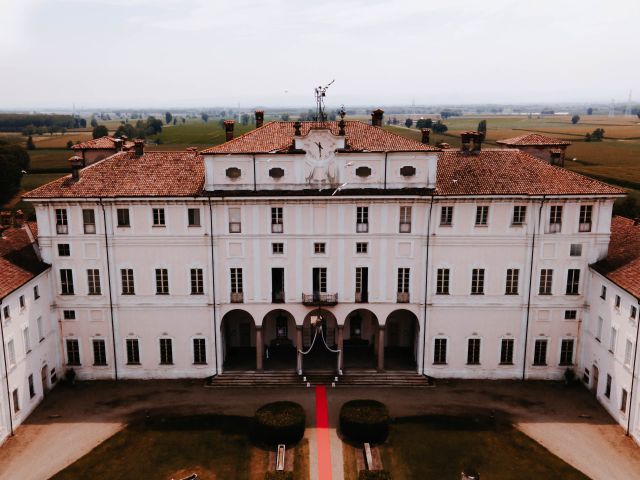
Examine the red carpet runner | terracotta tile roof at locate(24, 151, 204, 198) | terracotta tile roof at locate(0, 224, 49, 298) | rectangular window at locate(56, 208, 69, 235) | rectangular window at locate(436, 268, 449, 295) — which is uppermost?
terracotta tile roof at locate(24, 151, 204, 198)

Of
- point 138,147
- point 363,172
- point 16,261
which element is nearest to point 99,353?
point 16,261

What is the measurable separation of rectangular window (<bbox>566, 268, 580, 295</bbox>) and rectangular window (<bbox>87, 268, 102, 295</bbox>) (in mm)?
39181

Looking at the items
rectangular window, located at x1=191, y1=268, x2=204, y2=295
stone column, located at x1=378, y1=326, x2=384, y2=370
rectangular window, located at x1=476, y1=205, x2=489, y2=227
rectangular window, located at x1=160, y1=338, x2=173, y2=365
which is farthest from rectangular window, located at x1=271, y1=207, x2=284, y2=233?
rectangular window, located at x1=476, y1=205, x2=489, y2=227

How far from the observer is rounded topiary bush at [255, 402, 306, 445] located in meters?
40.1

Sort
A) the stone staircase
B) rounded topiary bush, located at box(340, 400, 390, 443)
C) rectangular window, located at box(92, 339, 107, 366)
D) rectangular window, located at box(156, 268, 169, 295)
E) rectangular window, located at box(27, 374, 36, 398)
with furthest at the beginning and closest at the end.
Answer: rectangular window, located at box(92, 339, 107, 366) < the stone staircase < rectangular window, located at box(156, 268, 169, 295) < rectangular window, located at box(27, 374, 36, 398) < rounded topiary bush, located at box(340, 400, 390, 443)

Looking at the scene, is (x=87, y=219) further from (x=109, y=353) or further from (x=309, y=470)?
(x=309, y=470)

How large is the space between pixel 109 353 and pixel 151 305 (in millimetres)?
5712

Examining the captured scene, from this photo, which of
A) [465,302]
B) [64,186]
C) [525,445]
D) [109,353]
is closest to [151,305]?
[109,353]

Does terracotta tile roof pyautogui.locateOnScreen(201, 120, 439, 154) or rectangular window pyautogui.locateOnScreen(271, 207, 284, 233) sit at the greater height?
terracotta tile roof pyautogui.locateOnScreen(201, 120, 439, 154)

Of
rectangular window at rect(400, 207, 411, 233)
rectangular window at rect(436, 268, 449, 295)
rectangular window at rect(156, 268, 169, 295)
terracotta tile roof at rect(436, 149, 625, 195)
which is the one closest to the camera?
terracotta tile roof at rect(436, 149, 625, 195)

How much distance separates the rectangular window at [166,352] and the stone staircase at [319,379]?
12.9 ft

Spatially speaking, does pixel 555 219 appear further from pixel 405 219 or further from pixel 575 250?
pixel 405 219

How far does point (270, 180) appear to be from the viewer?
46.6m

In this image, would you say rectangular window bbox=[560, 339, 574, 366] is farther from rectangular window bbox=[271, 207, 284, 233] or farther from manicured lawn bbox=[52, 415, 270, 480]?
manicured lawn bbox=[52, 415, 270, 480]
